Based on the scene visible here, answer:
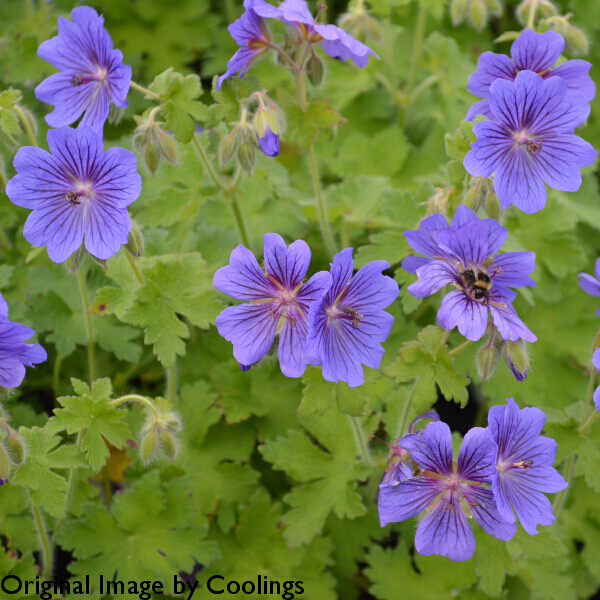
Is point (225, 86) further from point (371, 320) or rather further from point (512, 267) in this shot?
point (512, 267)

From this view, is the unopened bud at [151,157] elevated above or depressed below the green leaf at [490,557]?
above

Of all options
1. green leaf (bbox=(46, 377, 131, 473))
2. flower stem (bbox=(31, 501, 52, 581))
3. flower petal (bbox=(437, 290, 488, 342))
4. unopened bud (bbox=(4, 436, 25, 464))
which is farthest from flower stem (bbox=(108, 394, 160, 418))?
flower petal (bbox=(437, 290, 488, 342))

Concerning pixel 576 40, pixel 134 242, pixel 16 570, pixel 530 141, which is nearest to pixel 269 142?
pixel 134 242

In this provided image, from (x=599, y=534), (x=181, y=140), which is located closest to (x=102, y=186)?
(x=181, y=140)

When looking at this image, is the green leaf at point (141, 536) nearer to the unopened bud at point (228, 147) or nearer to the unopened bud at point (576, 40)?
the unopened bud at point (228, 147)

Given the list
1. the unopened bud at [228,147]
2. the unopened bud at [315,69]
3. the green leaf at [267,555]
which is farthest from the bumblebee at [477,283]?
the green leaf at [267,555]

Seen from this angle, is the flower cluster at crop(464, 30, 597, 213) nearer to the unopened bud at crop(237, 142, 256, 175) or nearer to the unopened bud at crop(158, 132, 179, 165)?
the unopened bud at crop(237, 142, 256, 175)
